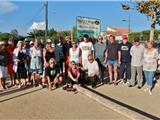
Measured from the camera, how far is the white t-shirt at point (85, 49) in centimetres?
1330

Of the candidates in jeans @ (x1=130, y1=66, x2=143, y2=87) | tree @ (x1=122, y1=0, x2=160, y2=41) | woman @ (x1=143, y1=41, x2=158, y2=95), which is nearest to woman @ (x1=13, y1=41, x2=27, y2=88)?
jeans @ (x1=130, y1=66, x2=143, y2=87)

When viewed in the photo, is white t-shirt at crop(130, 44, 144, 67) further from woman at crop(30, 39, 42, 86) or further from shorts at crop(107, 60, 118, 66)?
woman at crop(30, 39, 42, 86)

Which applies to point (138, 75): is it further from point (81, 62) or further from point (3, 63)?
point (3, 63)

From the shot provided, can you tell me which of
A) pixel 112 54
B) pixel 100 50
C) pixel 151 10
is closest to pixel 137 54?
pixel 112 54

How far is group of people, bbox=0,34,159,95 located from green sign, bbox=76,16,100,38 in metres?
3.85

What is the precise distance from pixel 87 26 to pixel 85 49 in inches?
187

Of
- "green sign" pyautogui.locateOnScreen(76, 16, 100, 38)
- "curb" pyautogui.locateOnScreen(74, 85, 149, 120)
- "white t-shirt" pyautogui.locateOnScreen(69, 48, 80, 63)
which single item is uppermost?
"green sign" pyautogui.locateOnScreen(76, 16, 100, 38)

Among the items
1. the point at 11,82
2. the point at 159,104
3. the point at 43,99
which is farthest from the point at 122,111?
the point at 11,82

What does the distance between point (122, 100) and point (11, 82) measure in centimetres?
470

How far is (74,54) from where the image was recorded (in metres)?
13.2

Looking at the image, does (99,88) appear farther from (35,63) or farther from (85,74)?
(35,63)

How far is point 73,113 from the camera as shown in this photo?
9.05 m

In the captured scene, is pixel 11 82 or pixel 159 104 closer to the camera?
pixel 159 104

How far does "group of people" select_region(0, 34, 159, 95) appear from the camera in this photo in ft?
41.5
